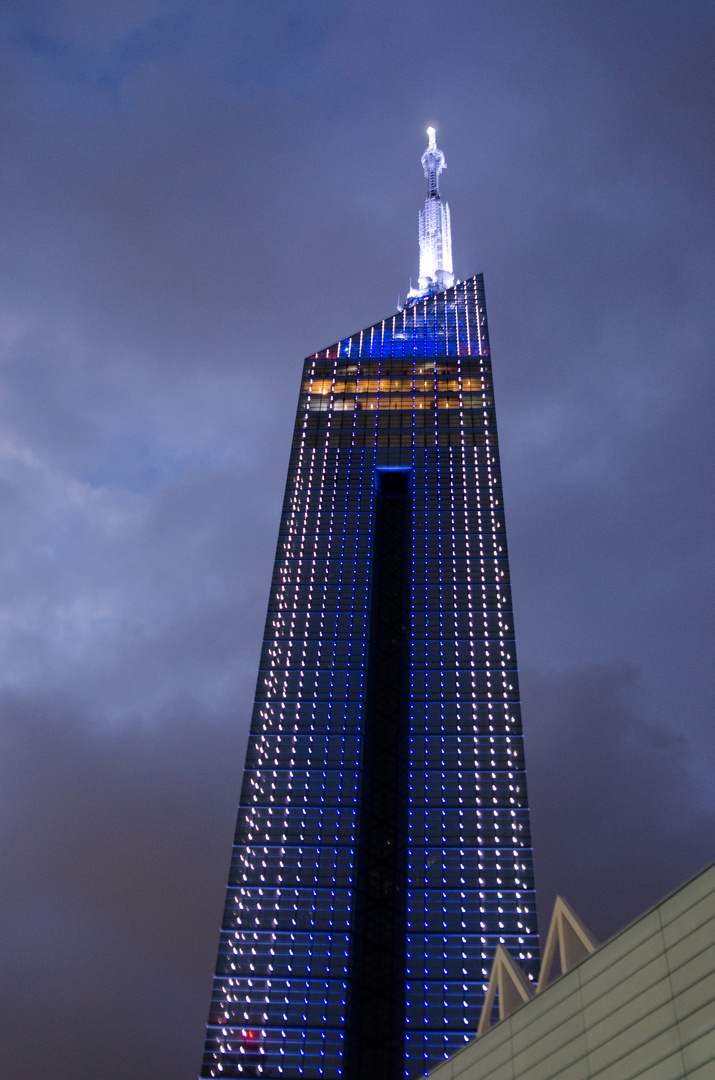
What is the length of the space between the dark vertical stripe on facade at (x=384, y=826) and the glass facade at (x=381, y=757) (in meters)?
0.26

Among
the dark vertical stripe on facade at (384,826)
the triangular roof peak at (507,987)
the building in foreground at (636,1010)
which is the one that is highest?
the dark vertical stripe on facade at (384,826)

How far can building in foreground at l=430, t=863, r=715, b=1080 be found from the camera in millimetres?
29469

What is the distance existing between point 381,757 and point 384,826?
9291 millimetres

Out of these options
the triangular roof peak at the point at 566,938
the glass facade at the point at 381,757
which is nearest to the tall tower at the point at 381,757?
the glass facade at the point at 381,757

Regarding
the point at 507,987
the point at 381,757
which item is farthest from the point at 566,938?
the point at 381,757

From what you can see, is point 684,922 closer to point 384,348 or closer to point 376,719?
point 376,719

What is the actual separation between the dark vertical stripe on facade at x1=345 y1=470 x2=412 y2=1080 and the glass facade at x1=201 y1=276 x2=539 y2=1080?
0.26 m

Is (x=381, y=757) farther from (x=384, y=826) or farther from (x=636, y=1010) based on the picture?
(x=636, y=1010)

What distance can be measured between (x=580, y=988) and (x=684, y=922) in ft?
19.7

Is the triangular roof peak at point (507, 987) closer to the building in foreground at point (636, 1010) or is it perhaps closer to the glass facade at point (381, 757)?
the building in foreground at point (636, 1010)

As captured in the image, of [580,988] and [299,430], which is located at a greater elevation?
[299,430]

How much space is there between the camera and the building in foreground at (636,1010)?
29469 millimetres

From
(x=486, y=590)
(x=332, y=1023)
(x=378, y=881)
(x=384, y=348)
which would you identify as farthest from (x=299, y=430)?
(x=332, y=1023)

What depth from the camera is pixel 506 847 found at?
115m
